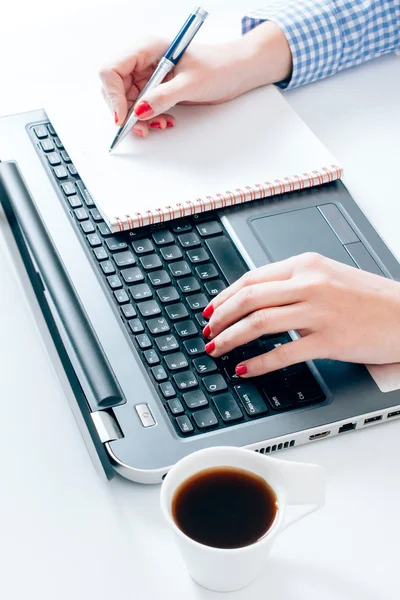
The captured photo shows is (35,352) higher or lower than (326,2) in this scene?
lower

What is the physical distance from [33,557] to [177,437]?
151mm

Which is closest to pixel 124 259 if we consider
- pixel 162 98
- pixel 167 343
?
pixel 167 343

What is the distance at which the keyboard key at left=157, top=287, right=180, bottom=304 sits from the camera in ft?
2.48

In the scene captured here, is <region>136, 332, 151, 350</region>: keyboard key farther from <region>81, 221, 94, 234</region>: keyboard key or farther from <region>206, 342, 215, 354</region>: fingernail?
<region>81, 221, 94, 234</region>: keyboard key

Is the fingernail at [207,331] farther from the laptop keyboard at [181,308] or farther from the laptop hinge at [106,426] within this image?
the laptop hinge at [106,426]

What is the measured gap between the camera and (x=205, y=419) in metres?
0.66

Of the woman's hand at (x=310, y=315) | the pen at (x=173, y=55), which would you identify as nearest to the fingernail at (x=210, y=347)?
the woman's hand at (x=310, y=315)

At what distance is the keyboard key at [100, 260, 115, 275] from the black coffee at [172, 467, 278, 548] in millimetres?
286

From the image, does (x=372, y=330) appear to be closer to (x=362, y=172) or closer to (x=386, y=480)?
(x=386, y=480)

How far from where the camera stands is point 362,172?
0.95 m

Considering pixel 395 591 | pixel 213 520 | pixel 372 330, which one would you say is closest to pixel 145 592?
pixel 213 520

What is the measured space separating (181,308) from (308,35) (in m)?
0.52

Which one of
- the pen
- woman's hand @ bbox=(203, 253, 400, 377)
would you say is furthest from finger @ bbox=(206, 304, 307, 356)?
the pen

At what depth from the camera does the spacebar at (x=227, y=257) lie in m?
0.79
